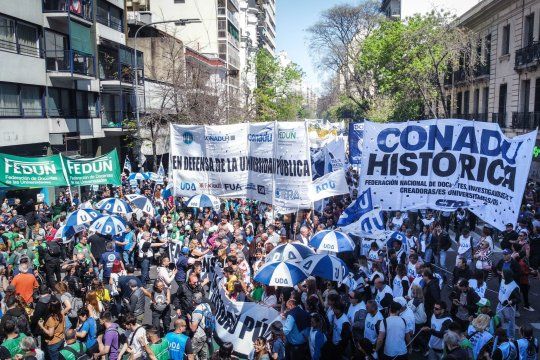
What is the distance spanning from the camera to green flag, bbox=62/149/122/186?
48.3ft

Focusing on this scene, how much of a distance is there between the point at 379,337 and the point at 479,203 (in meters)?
3.58

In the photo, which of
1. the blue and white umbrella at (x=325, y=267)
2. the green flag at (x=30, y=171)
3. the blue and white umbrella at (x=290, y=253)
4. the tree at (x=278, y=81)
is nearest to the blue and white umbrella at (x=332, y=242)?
the blue and white umbrella at (x=290, y=253)

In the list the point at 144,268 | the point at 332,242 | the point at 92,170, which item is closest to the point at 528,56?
the point at 332,242

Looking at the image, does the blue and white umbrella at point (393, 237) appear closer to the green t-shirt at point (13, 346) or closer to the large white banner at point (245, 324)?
the large white banner at point (245, 324)

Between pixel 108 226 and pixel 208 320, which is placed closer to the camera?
pixel 208 320

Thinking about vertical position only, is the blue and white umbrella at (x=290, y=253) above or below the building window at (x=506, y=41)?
below

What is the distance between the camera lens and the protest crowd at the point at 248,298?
7.39 m

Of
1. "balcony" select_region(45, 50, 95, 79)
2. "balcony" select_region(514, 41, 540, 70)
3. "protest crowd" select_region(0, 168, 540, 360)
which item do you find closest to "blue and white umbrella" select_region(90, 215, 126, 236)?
"protest crowd" select_region(0, 168, 540, 360)

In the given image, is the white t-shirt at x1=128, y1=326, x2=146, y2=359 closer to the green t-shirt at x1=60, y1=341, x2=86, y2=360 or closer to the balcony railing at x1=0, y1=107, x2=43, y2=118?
the green t-shirt at x1=60, y1=341, x2=86, y2=360

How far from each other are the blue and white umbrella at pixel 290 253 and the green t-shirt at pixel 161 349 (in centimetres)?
341

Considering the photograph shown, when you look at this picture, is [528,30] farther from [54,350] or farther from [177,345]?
[54,350]

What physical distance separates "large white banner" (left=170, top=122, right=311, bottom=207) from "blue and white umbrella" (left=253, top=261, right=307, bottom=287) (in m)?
3.31

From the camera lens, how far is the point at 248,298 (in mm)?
9727

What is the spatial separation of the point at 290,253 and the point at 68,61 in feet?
69.8
